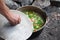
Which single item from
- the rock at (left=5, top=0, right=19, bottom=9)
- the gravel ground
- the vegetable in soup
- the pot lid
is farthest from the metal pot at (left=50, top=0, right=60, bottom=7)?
the pot lid

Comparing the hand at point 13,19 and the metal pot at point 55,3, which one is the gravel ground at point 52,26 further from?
the hand at point 13,19

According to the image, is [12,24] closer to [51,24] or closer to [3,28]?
[3,28]

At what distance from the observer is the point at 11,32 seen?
1.41 meters

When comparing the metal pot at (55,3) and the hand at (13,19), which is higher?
the hand at (13,19)

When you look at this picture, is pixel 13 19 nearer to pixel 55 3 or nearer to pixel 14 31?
pixel 14 31

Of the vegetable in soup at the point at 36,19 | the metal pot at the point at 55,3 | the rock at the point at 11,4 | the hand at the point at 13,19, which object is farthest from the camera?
the metal pot at the point at 55,3

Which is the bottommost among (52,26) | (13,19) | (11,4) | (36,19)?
(52,26)

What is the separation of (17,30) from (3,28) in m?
0.12

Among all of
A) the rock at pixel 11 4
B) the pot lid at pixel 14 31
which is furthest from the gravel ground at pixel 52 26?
the pot lid at pixel 14 31

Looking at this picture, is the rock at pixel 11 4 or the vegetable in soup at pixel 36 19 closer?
the vegetable in soup at pixel 36 19

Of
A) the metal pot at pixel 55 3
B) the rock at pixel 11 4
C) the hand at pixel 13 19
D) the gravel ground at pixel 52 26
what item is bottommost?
the gravel ground at pixel 52 26

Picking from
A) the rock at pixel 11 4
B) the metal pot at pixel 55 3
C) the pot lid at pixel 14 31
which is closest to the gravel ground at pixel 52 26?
the metal pot at pixel 55 3

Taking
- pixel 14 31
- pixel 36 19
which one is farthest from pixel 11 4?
pixel 14 31

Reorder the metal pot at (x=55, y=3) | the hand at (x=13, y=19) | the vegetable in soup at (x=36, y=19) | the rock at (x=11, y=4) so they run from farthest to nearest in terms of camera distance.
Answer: the metal pot at (x=55, y=3) → the rock at (x=11, y=4) → the vegetable in soup at (x=36, y=19) → the hand at (x=13, y=19)
